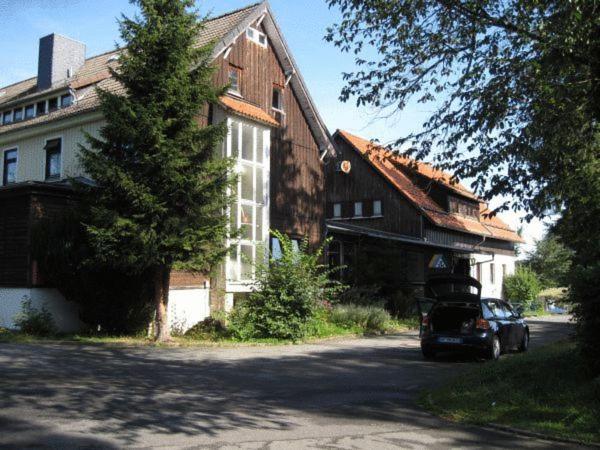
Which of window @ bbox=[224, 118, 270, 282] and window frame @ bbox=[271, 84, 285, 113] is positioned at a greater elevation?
window frame @ bbox=[271, 84, 285, 113]

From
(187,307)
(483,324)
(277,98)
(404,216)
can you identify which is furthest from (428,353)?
(404,216)

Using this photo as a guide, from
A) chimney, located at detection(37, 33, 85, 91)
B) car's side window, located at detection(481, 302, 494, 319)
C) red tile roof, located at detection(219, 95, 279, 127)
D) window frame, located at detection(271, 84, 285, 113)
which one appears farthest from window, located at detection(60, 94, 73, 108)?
car's side window, located at detection(481, 302, 494, 319)

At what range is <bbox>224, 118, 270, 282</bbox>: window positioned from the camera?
2098 centimetres

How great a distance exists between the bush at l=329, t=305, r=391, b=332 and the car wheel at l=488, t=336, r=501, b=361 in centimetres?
749

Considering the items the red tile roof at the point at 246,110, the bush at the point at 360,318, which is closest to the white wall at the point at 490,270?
the bush at the point at 360,318

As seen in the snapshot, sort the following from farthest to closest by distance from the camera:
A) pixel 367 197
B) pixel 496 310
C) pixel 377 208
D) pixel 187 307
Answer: pixel 367 197, pixel 377 208, pixel 187 307, pixel 496 310

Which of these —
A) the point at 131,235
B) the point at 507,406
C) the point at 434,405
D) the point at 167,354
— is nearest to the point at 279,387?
the point at 434,405

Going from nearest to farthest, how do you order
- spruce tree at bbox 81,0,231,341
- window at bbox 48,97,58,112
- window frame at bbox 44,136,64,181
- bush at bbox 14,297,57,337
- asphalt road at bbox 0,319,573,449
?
asphalt road at bbox 0,319,573,449 < spruce tree at bbox 81,0,231,341 < bush at bbox 14,297,57,337 < window frame at bbox 44,136,64,181 < window at bbox 48,97,58,112

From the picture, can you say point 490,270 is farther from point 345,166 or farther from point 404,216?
point 345,166

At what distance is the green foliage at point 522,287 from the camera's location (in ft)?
138

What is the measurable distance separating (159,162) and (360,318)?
9855mm

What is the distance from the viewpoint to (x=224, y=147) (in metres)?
20.8

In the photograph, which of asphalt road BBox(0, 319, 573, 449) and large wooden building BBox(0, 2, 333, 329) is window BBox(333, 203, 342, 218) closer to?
large wooden building BBox(0, 2, 333, 329)

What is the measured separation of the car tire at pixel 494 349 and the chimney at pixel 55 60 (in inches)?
876
